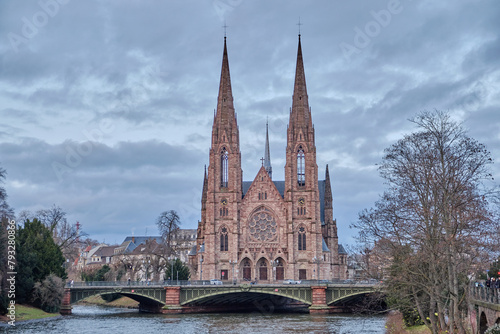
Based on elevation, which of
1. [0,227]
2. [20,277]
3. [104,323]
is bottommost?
[104,323]

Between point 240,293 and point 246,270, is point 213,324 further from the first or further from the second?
point 246,270

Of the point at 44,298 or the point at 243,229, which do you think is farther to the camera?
the point at 243,229

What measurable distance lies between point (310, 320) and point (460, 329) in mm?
37156

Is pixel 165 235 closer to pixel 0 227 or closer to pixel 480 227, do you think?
pixel 0 227

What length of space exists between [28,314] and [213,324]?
689 inches

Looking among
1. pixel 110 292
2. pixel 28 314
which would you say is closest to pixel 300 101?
pixel 110 292

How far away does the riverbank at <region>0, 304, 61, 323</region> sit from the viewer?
2205 inches

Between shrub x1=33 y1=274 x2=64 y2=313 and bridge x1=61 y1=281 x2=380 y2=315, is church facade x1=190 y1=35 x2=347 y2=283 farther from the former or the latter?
shrub x1=33 y1=274 x2=64 y2=313

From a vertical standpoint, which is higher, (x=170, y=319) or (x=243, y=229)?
(x=243, y=229)

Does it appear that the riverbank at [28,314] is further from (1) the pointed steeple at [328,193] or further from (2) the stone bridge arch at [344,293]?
(1) the pointed steeple at [328,193]

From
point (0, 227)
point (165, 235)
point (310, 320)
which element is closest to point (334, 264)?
point (165, 235)

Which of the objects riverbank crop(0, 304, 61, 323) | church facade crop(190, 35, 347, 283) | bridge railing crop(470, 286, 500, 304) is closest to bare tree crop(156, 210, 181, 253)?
church facade crop(190, 35, 347, 283)

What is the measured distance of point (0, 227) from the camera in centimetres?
5244

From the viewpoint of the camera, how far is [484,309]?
30375 millimetres
